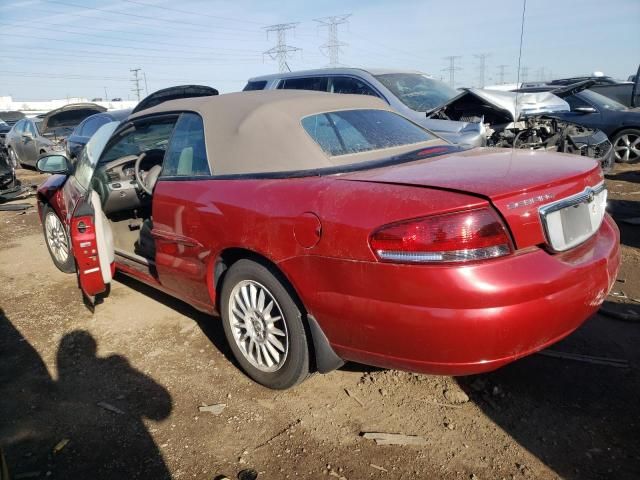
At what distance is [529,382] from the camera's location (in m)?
2.78

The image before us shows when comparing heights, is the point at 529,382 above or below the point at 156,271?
below

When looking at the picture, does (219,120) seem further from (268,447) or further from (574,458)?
(574,458)

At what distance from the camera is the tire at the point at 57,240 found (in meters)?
4.82

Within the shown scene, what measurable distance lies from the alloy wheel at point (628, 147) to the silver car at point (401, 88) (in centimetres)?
361

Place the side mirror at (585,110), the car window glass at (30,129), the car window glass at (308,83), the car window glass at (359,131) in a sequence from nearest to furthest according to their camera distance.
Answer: the car window glass at (359,131) → the car window glass at (308,83) → the side mirror at (585,110) → the car window glass at (30,129)

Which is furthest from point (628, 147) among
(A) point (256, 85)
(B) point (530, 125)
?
(A) point (256, 85)

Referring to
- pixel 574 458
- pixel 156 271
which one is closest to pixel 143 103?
pixel 156 271

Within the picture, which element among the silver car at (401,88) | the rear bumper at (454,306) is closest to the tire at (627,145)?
the silver car at (401,88)

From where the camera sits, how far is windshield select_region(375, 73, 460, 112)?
7.24 m

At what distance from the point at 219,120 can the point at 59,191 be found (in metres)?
2.45

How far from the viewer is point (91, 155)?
13.7 feet

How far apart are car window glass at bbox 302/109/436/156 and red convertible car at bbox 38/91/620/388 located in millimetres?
13

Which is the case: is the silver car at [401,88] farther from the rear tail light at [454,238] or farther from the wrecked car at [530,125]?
the rear tail light at [454,238]

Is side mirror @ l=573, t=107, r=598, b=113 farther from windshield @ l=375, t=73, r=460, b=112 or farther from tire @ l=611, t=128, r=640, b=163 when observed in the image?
windshield @ l=375, t=73, r=460, b=112
